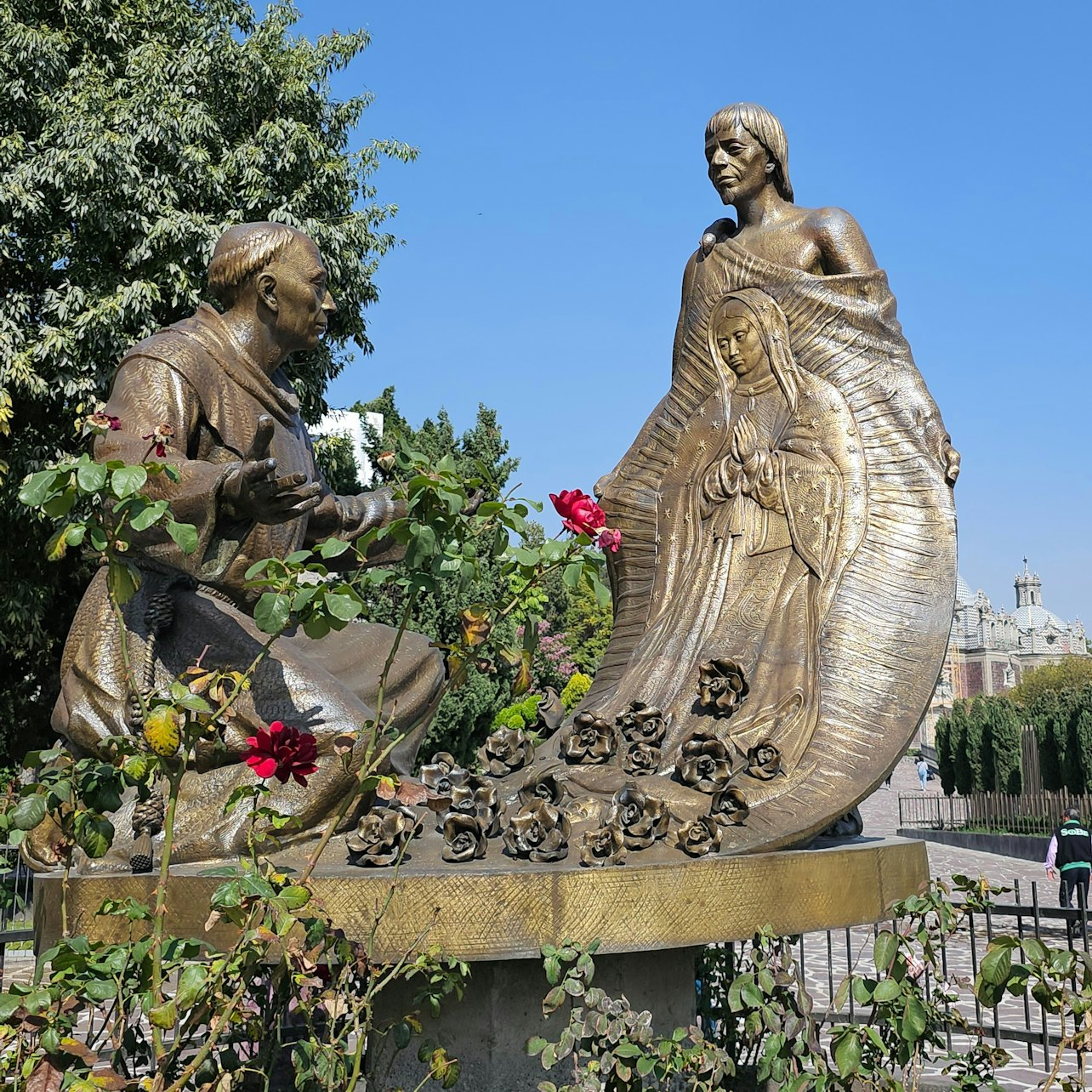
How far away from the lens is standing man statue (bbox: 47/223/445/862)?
9.23 ft

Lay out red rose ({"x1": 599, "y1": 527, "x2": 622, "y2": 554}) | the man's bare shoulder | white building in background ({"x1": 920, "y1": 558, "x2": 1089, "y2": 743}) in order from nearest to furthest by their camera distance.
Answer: red rose ({"x1": 599, "y1": 527, "x2": 622, "y2": 554})
the man's bare shoulder
white building in background ({"x1": 920, "y1": 558, "x2": 1089, "y2": 743})

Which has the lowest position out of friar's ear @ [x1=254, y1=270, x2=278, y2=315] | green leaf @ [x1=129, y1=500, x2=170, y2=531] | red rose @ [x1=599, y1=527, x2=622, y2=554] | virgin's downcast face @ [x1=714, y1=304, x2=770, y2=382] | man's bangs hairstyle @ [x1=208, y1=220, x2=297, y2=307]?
green leaf @ [x1=129, y1=500, x2=170, y2=531]

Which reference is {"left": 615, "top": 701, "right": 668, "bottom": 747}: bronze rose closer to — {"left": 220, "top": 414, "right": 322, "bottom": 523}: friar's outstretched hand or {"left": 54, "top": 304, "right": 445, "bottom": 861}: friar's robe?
{"left": 54, "top": 304, "right": 445, "bottom": 861}: friar's robe

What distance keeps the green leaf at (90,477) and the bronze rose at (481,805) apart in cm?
127

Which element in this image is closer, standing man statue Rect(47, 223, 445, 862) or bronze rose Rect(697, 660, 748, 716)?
standing man statue Rect(47, 223, 445, 862)

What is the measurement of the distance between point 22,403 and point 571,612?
18485 mm

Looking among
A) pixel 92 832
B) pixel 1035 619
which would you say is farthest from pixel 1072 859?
pixel 1035 619

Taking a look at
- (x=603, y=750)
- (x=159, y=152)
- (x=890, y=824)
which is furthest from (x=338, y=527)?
(x=890, y=824)

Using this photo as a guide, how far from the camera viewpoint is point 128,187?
10.9m

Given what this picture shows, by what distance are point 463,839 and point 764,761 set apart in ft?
2.95

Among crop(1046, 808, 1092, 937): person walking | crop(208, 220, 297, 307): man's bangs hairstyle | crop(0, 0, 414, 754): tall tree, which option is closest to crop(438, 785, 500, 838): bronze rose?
crop(208, 220, 297, 307): man's bangs hairstyle

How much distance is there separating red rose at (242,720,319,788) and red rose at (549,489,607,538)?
68 centimetres

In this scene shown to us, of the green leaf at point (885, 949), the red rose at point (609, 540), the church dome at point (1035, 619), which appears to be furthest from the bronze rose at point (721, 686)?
the church dome at point (1035, 619)

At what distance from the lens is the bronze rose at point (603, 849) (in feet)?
9.25
